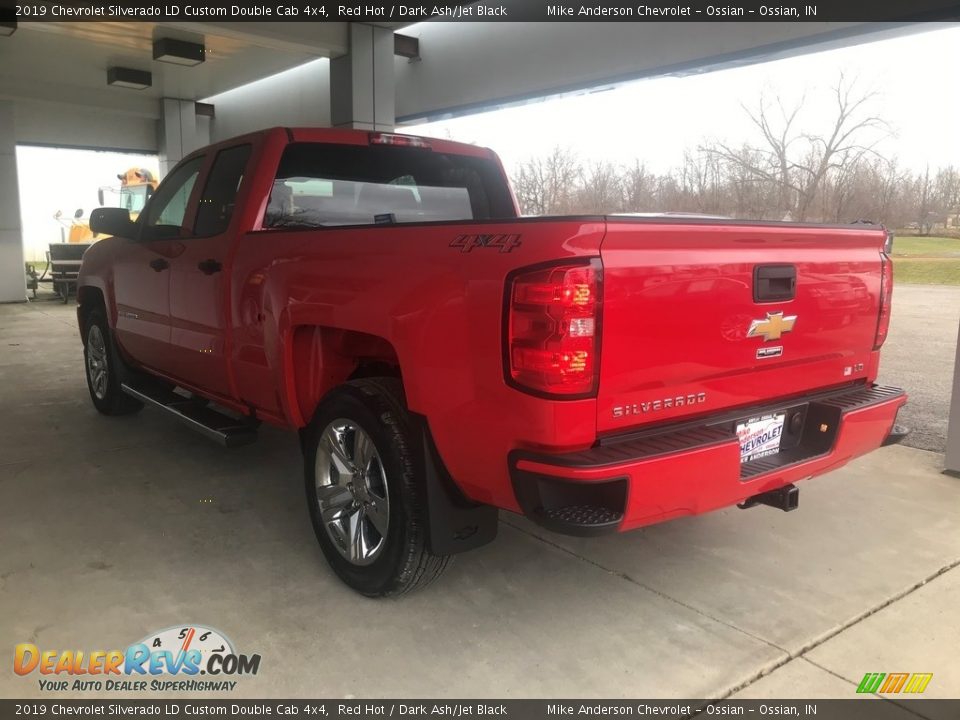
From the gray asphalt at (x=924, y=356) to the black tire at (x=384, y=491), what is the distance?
4334mm

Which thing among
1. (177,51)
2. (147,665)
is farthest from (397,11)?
(147,665)

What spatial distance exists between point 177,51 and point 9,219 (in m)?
7.46

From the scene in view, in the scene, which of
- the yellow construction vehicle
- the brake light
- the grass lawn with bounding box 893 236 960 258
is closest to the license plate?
the brake light

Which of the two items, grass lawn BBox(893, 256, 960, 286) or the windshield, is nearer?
grass lawn BBox(893, 256, 960, 286)

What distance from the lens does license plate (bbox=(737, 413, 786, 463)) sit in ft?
8.66

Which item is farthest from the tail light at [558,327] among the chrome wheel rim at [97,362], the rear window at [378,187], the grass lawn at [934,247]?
the grass lawn at [934,247]

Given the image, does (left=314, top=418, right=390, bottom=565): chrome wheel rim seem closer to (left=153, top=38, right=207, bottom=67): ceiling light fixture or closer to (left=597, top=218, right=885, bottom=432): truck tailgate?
(left=597, top=218, right=885, bottom=432): truck tailgate

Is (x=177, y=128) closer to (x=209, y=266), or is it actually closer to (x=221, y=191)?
(x=221, y=191)

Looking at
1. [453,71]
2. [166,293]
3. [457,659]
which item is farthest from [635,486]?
[453,71]

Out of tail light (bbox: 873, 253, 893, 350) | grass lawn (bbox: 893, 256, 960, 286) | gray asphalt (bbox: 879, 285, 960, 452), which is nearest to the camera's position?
tail light (bbox: 873, 253, 893, 350)

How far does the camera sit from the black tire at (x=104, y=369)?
5.55m

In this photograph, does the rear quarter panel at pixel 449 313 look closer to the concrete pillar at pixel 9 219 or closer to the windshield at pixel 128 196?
the concrete pillar at pixel 9 219
